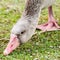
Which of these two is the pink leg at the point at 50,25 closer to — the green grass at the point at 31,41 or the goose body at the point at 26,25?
the green grass at the point at 31,41

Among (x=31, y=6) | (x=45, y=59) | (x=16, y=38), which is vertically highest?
(x=31, y=6)

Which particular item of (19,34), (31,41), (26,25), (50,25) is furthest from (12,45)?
(50,25)

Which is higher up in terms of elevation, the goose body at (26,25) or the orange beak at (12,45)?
the goose body at (26,25)

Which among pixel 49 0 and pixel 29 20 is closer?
pixel 29 20

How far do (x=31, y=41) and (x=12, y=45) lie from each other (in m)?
0.67

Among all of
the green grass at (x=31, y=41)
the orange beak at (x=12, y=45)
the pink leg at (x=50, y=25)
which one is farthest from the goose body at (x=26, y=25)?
the pink leg at (x=50, y=25)

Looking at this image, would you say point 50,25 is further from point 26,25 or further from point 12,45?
point 12,45

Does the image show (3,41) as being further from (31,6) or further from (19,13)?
(19,13)

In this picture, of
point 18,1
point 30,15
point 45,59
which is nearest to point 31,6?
point 30,15

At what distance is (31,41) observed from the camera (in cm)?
519

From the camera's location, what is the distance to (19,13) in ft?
21.1

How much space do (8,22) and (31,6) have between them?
3.07ft

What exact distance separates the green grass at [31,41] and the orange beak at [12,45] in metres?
0.08

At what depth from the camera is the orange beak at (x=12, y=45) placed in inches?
179
